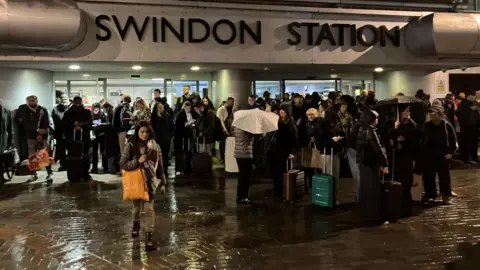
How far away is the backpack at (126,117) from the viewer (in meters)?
11.1

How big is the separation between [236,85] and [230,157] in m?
3.08

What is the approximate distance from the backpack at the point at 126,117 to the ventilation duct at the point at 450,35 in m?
8.04

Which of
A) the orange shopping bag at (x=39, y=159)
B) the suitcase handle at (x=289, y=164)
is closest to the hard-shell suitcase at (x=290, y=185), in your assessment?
the suitcase handle at (x=289, y=164)

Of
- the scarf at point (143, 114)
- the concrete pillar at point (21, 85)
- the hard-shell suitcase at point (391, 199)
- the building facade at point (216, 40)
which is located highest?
the building facade at point (216, 40)

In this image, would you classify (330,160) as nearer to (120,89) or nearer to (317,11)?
(317,11)

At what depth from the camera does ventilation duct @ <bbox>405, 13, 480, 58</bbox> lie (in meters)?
12.1

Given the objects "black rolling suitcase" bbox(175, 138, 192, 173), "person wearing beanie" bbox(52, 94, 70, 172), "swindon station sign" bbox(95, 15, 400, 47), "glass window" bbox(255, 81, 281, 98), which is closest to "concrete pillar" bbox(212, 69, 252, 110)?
"swindon station sign" bbox(95, 15, 400, 47)

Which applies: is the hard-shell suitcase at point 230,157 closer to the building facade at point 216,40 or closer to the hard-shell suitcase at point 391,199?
the building facade at point 216,40

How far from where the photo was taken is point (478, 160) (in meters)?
13.0

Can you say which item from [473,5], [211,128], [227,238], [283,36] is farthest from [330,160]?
[473,5]

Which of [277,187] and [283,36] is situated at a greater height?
[283,36]

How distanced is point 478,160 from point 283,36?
21.5ft

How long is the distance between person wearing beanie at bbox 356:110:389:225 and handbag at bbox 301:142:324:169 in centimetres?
141

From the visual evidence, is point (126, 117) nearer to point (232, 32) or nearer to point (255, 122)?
point (232, 32)
